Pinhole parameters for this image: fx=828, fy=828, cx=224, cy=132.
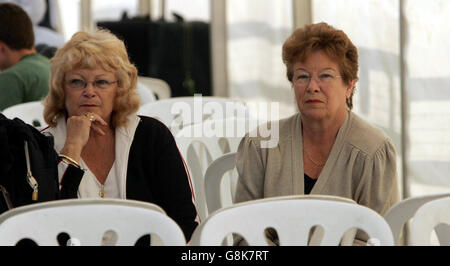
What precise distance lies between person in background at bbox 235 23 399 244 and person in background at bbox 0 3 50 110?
2.11 metres

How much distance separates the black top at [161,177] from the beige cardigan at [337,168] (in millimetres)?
212

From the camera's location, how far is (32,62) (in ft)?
16.4

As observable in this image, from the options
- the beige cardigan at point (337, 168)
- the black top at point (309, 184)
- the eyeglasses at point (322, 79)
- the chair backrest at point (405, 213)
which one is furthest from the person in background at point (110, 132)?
the chair backrest at point (405, 213)

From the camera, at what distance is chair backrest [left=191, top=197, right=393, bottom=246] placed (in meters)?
2.28

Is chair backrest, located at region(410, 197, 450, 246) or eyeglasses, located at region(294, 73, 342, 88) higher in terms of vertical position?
eyeglasses, located at region(294, 73, 342, 88)

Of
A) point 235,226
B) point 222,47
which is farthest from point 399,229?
point 222,47

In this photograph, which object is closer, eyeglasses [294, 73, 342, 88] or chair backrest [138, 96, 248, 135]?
eyeglasses [294, 73, 342, 88]

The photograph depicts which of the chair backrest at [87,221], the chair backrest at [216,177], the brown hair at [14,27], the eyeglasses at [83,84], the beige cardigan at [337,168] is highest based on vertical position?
the brown hair at [14,27]

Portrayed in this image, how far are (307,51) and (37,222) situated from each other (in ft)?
4.44

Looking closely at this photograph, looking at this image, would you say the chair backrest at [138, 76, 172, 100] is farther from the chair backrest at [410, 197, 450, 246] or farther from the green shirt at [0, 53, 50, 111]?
the chair backrest at [410, 197, 450, 246]

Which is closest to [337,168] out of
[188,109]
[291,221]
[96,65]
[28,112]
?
[291,221]

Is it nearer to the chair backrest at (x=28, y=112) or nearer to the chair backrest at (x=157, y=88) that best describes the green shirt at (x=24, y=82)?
the chair backrest at (x=28, y=112)

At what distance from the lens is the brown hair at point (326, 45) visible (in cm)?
315

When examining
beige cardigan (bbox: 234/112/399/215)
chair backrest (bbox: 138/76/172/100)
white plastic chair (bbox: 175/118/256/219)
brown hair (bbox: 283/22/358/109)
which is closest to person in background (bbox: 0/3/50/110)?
white plastic chair (bbox: 175/118/256/219)
